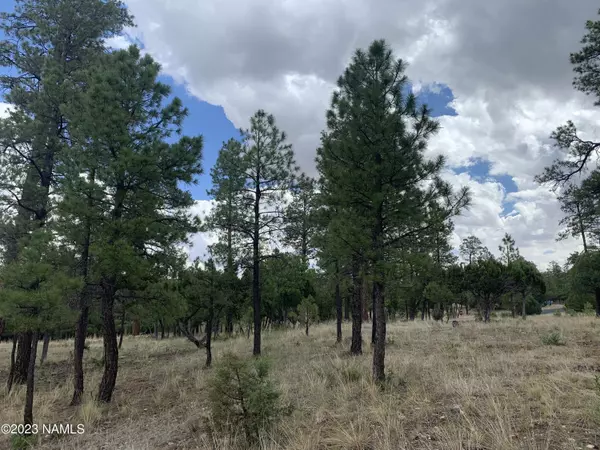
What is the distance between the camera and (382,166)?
796 centimetres

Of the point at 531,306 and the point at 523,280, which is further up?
the point at 523,280

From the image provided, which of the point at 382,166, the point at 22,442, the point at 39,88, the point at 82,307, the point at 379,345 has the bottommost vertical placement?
the point at 22,442

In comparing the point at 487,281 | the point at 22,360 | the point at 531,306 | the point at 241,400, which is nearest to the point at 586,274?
the point at 487,281

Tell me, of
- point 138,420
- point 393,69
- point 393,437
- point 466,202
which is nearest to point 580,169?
point 466,202

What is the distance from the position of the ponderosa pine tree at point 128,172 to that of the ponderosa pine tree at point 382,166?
418 centimetres

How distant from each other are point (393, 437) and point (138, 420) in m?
5.40

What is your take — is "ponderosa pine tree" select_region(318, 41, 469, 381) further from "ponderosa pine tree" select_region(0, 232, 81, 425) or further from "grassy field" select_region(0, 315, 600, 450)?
"ponderosa pine tree" select_region(0, 232, 81, 425)

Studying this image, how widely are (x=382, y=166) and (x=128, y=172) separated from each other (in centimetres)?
624

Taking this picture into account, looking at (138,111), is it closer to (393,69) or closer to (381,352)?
(393,69)

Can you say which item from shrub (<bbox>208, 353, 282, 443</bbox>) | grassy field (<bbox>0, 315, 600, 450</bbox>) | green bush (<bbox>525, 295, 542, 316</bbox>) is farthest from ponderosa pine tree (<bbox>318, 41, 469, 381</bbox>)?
green bush (<bbox>525, 295, 542, 316</bbox>)

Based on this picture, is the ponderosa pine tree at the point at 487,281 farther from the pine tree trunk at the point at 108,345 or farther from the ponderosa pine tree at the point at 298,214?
the pine tree trunk at the point at 108,345

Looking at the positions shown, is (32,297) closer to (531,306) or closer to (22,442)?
(22,442)

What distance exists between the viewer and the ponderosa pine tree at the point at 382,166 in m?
8.02

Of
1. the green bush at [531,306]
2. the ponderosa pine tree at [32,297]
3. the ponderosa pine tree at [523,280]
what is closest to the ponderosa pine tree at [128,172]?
the ponderosa pine tree at [32,297]
